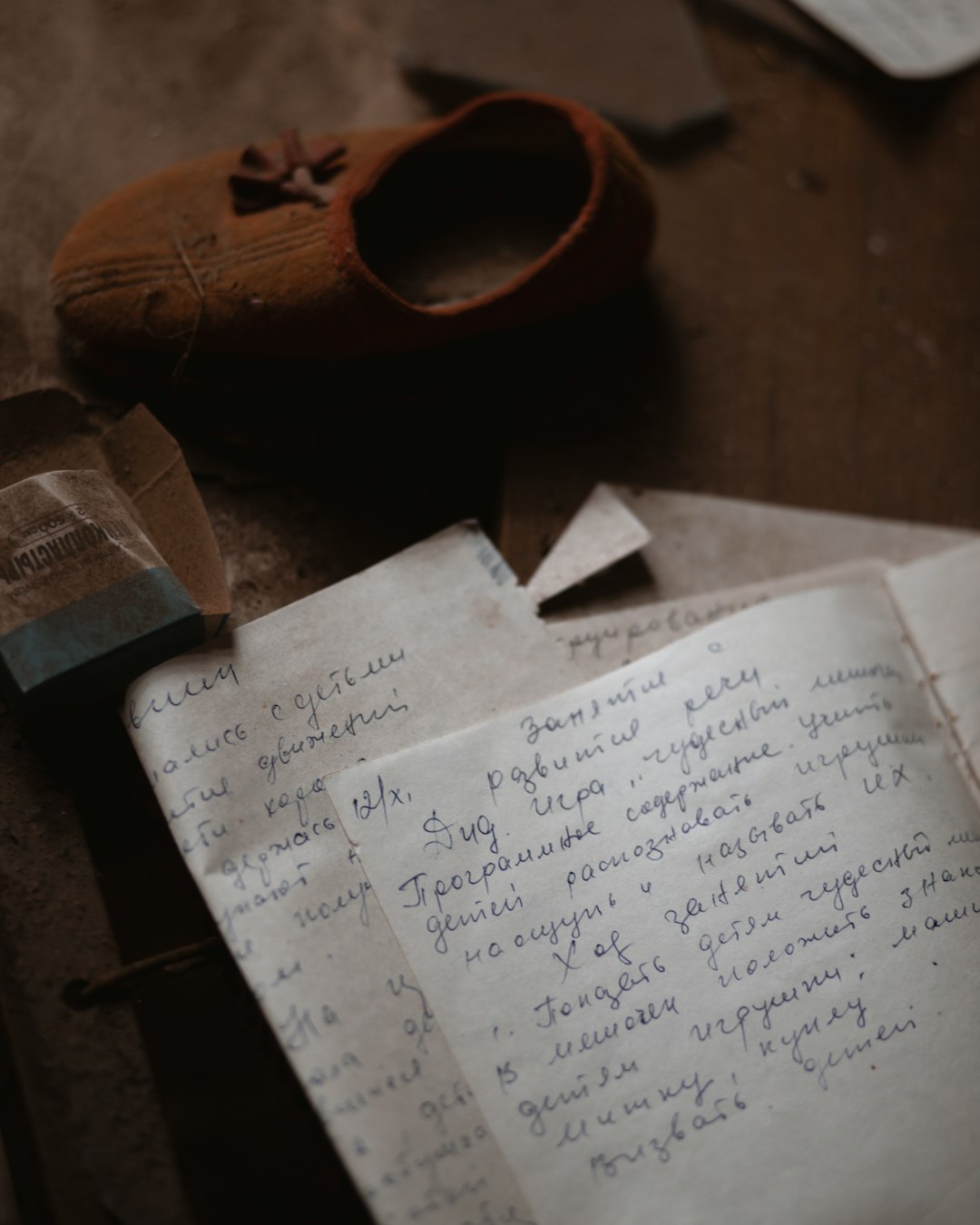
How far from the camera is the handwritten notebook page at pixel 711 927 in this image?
0.56 metres

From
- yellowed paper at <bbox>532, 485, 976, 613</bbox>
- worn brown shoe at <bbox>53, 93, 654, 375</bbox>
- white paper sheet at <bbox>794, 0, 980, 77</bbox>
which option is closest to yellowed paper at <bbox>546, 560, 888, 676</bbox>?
yellowed paper at <bbox>532, 485, 976, 613</bbox>

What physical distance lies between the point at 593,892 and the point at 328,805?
0.19 metres

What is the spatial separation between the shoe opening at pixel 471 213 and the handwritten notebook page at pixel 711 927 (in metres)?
0.36

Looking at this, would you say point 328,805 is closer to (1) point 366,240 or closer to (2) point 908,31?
(1) point 366,240

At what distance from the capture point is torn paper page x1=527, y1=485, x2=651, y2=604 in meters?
0.71

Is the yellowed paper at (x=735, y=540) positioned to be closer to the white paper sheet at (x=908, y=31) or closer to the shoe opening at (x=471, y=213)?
the shoe opening at (x=471, y=213)

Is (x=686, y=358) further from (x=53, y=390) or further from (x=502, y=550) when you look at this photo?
(x=53, y=390)

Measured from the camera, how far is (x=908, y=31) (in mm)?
960

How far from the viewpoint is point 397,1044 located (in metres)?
0.56

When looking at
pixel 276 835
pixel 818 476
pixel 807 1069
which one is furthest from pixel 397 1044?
pixel 818 476

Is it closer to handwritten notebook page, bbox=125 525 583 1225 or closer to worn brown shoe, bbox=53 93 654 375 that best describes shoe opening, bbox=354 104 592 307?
worn brown shoe, bbox=53 93 654 375

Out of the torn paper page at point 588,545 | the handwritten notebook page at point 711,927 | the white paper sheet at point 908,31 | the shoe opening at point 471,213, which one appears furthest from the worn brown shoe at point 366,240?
the white paper sheet at point 908,31

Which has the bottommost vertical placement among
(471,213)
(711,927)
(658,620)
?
(711,927)

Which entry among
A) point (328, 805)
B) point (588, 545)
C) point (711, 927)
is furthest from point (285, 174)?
point (711, 927)
